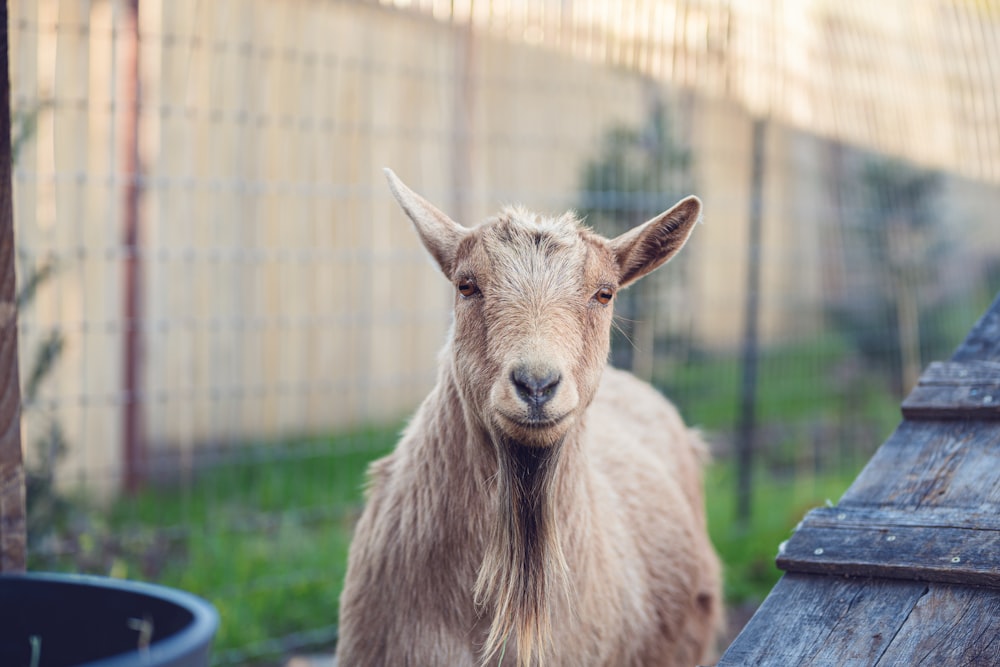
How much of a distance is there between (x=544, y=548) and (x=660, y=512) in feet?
3.76

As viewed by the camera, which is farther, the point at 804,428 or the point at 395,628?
the point at 804,428

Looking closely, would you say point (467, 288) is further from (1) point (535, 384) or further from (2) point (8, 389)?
(2) point (8, 389)

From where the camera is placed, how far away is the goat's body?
2.87 meters

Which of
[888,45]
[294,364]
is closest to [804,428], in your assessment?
[888,45]

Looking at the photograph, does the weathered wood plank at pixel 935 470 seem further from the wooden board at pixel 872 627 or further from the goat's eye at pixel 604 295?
the goat's eye at pixel 604 295

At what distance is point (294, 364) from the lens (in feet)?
22.8

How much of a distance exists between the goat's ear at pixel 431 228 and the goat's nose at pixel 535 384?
24.3 inches

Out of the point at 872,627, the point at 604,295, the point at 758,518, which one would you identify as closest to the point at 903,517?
the point at 872,627

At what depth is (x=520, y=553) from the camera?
2.80 meters

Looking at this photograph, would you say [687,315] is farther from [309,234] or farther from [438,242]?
[438,242]

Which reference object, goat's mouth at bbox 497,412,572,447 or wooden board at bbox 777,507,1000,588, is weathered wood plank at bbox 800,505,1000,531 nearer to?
wooden board at bbox 777,507,1000,588

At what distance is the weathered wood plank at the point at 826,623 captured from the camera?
231 cm

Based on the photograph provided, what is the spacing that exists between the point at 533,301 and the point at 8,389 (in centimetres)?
141

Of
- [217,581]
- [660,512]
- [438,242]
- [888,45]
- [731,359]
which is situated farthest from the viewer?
[888,45]
